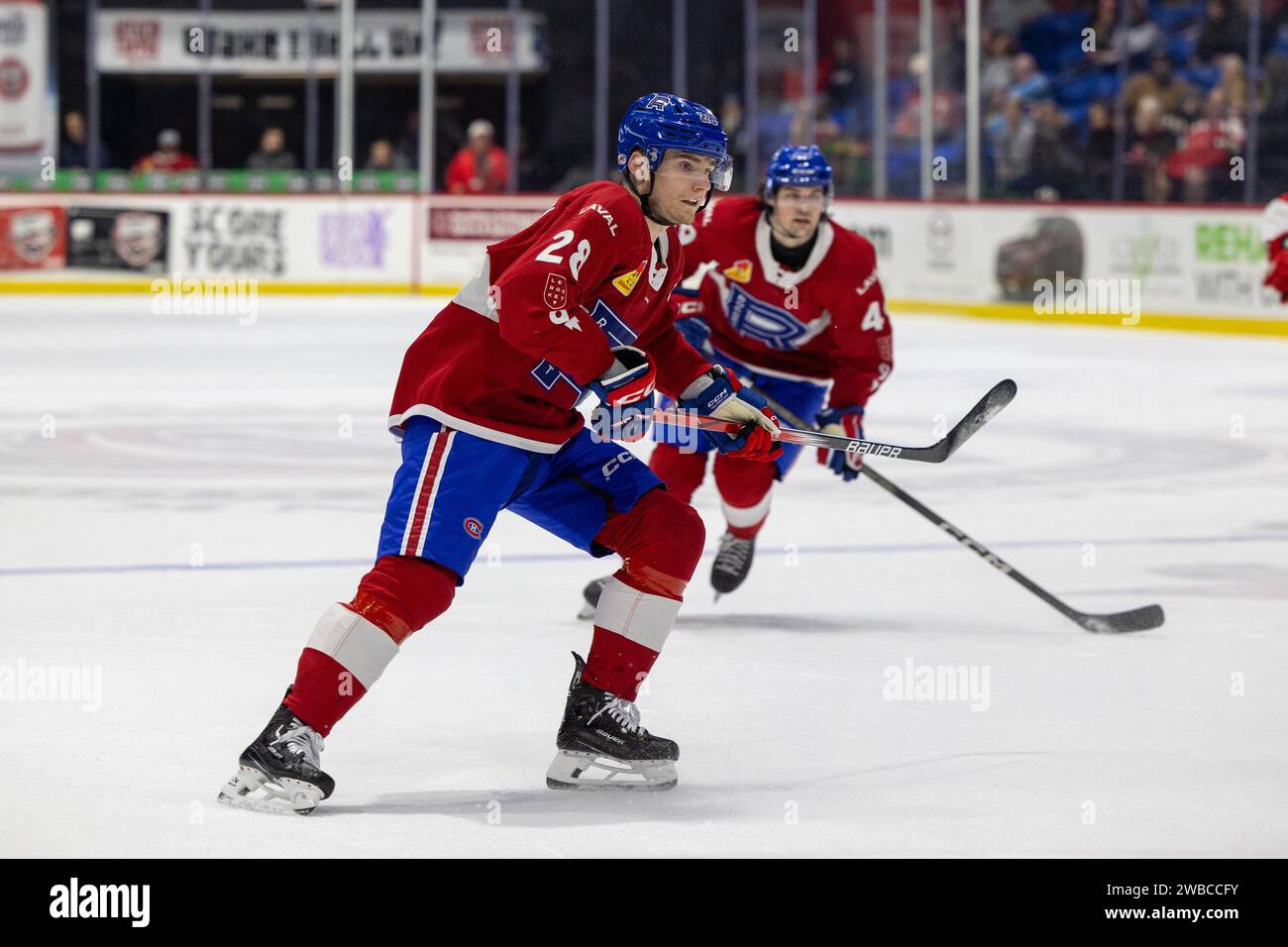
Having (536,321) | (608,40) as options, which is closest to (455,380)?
(536,321)

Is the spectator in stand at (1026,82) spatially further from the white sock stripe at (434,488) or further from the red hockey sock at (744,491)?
the white sock stripe at (434,488)

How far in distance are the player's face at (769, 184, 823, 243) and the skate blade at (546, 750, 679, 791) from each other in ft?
6.21

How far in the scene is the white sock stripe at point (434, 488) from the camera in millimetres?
2963

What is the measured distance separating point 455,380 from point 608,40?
15.5m

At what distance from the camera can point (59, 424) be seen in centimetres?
812

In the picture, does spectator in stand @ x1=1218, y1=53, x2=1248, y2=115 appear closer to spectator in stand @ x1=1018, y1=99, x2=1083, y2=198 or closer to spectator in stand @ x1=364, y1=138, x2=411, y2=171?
spectator in stand @ x1=1018, y1=99, x2=1083, y2=198

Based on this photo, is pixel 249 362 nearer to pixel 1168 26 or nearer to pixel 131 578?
pixel 131 578

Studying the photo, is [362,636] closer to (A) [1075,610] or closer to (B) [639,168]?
(B) [639,168]

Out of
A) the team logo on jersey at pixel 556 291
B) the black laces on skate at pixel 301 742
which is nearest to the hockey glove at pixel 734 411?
the team logo on jersey at pixel 556 291

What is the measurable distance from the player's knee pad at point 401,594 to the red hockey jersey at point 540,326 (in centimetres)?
22

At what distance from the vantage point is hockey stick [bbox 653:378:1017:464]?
3.33m

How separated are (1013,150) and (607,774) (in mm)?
11688

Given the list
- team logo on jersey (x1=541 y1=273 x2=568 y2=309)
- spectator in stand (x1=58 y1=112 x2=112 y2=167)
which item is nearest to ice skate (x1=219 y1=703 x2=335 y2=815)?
team logo on jersey (x1=541 y1=273 x2=568 y2=309)
